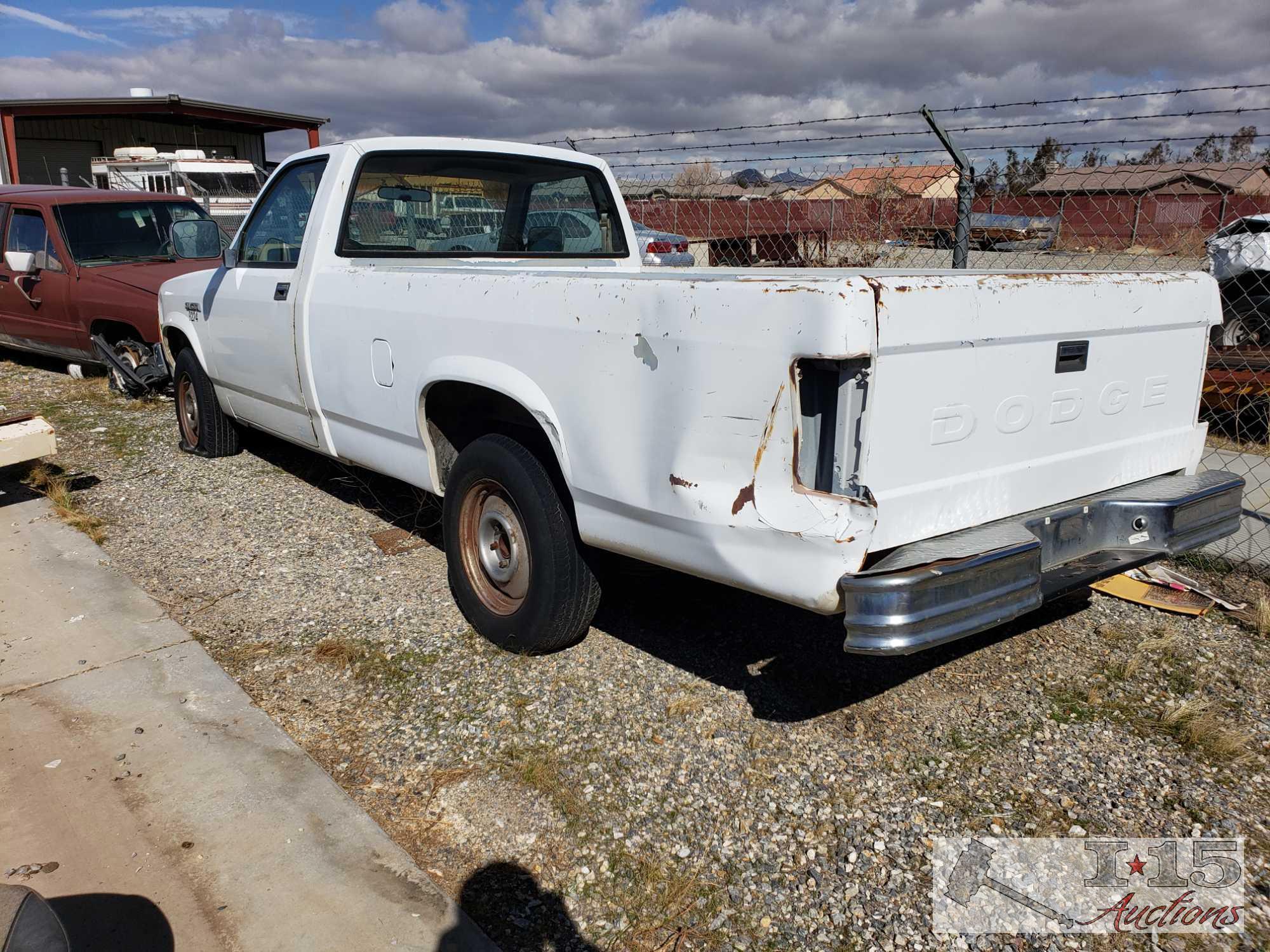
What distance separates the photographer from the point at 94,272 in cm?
860

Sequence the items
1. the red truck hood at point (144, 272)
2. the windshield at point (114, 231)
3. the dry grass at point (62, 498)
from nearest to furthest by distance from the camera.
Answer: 1. the dry grass at point (62, 498)
2. the red truck hood at point (144, 272)
3. the windshield at point (114, 231)

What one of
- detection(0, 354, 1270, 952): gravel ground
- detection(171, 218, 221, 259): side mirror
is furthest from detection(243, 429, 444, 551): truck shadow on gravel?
detection(171, 218, 221, 259): side mirror

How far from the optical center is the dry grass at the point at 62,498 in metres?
5.25

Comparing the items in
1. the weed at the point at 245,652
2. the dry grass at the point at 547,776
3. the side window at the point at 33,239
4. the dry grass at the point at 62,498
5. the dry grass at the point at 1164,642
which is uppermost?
the side window at the point at 33,239

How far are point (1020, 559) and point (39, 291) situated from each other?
9552 millimetres

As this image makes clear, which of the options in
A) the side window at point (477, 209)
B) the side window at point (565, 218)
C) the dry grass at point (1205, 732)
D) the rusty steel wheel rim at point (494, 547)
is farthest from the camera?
the side window at point (565, 218)

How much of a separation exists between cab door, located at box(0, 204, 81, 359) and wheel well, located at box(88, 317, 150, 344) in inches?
8.9

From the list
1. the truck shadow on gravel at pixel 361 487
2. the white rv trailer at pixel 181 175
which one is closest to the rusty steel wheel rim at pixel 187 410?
the truck shadow on gravel at pixel 361 487

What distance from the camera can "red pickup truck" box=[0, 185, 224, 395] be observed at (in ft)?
27.3

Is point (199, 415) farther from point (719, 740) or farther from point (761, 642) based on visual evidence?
point (719, 740)

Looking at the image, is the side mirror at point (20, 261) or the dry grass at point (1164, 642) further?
the side mirror at point (20, 261)

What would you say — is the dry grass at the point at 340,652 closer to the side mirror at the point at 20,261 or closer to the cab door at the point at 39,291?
the cab door at the point at 39,291

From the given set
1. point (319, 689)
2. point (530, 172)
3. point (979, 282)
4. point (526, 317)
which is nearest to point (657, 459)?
point (526, 317)

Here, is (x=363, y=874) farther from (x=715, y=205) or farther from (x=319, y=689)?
(x=715, y=205)
